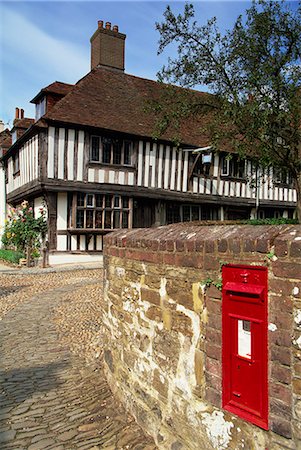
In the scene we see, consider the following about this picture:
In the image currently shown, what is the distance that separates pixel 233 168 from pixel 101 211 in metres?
6.82

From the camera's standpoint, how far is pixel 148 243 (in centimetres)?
335

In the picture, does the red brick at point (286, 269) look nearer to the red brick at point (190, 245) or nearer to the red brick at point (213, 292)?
the red brick at point (213, 292)

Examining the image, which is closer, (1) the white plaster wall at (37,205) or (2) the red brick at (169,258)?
(2) the red brick at (169,258)

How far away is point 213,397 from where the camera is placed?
2.48 meters

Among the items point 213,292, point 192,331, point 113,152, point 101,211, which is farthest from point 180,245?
point 113,152

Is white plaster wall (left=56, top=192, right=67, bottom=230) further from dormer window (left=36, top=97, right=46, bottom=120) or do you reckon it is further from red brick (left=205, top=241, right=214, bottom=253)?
red brick (left=205, top=241, right=214, bottom=253)

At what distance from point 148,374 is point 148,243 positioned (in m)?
1.08

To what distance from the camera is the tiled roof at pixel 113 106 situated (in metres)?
13.9

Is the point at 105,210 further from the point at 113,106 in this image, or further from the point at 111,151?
the point at 113,106

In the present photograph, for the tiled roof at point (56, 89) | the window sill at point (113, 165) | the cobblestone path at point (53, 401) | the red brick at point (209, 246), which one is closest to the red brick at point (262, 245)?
the red brick at point (209, 246)

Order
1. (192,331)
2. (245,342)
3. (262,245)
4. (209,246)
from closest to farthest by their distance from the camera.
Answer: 1. (262,245)
2. (245,342)
3. (209,246)
4. (192,331)

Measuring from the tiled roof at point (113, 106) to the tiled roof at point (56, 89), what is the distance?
1.70 feet

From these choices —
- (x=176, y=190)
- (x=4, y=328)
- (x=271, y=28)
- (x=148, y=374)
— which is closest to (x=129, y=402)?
(x=148, y=374)

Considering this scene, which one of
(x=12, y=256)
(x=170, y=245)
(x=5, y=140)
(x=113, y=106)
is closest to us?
(x=170, y=245)
